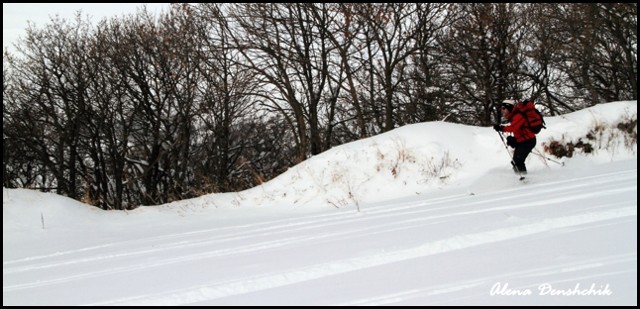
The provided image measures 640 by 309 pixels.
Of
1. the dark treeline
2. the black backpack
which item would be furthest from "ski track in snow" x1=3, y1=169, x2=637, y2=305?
the dark treeline

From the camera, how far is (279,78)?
2092 cm

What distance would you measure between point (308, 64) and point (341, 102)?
2899 mm

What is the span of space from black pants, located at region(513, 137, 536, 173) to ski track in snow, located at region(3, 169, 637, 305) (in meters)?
1.22

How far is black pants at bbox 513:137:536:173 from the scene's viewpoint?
25.5 ft

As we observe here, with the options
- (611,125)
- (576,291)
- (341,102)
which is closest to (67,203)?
(576,291)

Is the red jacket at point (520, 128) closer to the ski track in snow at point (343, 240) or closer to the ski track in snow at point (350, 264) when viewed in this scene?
the ski track in snow at point (343, 240)

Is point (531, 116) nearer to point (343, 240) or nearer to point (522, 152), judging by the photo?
point (522, 152)

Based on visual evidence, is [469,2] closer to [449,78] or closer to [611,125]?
[449,78]

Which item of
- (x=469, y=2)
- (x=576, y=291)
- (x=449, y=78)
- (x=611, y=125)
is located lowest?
(x=576, y=291)

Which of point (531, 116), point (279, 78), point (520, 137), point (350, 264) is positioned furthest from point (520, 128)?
point (279, 78)

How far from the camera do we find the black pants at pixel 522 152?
7.76 m

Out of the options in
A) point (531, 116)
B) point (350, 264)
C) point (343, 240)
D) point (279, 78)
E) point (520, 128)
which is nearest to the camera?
point (350, 264)

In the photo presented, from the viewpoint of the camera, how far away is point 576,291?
2402 millimetres

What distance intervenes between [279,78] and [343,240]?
17.4 metres
